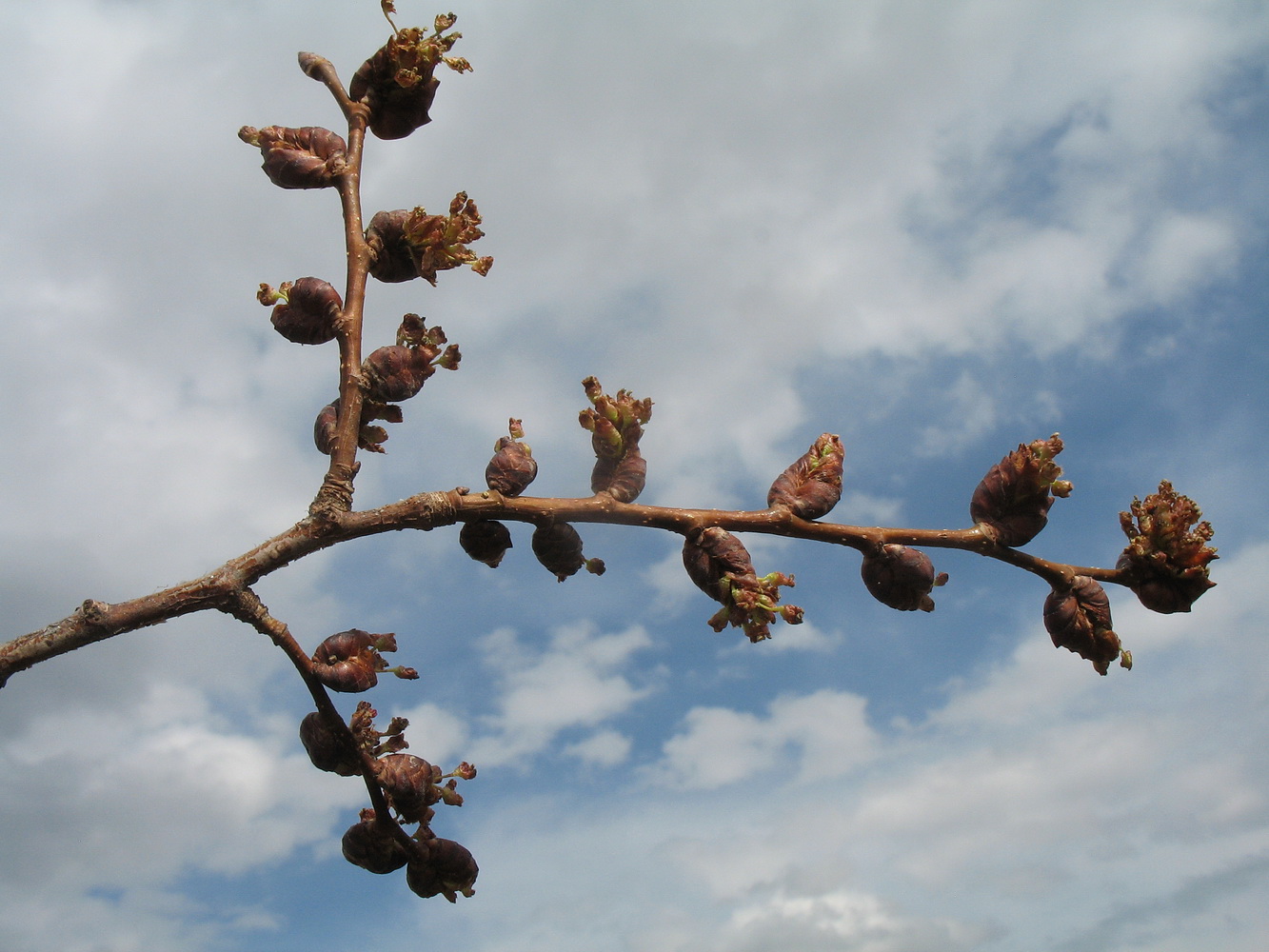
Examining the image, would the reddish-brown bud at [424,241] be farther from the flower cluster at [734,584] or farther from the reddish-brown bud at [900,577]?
the reddish-brown bud at [900,577]

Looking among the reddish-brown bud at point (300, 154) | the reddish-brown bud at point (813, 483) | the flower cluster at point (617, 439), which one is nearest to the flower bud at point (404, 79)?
the reddish-brown bud at point (300, 154)

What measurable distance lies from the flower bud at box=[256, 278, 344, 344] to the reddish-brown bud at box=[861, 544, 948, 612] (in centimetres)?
198

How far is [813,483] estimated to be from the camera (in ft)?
9.77

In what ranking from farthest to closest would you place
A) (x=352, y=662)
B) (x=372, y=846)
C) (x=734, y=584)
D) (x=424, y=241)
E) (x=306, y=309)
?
1. (x=424, y=241)
2. (x=306, y=309)
3. (x=372, y=846)
4. (x=352, y=662)
5. (x=734, y=584)

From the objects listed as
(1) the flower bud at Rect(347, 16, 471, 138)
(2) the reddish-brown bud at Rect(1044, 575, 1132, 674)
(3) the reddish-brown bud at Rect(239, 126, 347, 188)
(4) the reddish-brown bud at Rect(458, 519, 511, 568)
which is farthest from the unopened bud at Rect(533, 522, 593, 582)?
(1) the flower bud at Rect(347, 16, 471, 138)

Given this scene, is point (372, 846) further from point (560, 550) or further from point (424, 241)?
point (424, 241)

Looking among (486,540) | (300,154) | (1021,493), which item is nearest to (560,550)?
(486,540)

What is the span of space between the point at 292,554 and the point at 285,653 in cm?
31

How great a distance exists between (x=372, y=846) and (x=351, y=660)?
2.13 feet

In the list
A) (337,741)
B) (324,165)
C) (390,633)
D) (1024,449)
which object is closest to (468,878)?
(337,741)

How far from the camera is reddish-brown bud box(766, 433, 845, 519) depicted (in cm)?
294

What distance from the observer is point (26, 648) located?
255 centimetres

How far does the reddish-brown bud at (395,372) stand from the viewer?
3090 millimetres

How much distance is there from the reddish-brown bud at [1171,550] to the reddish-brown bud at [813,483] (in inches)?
37.2
